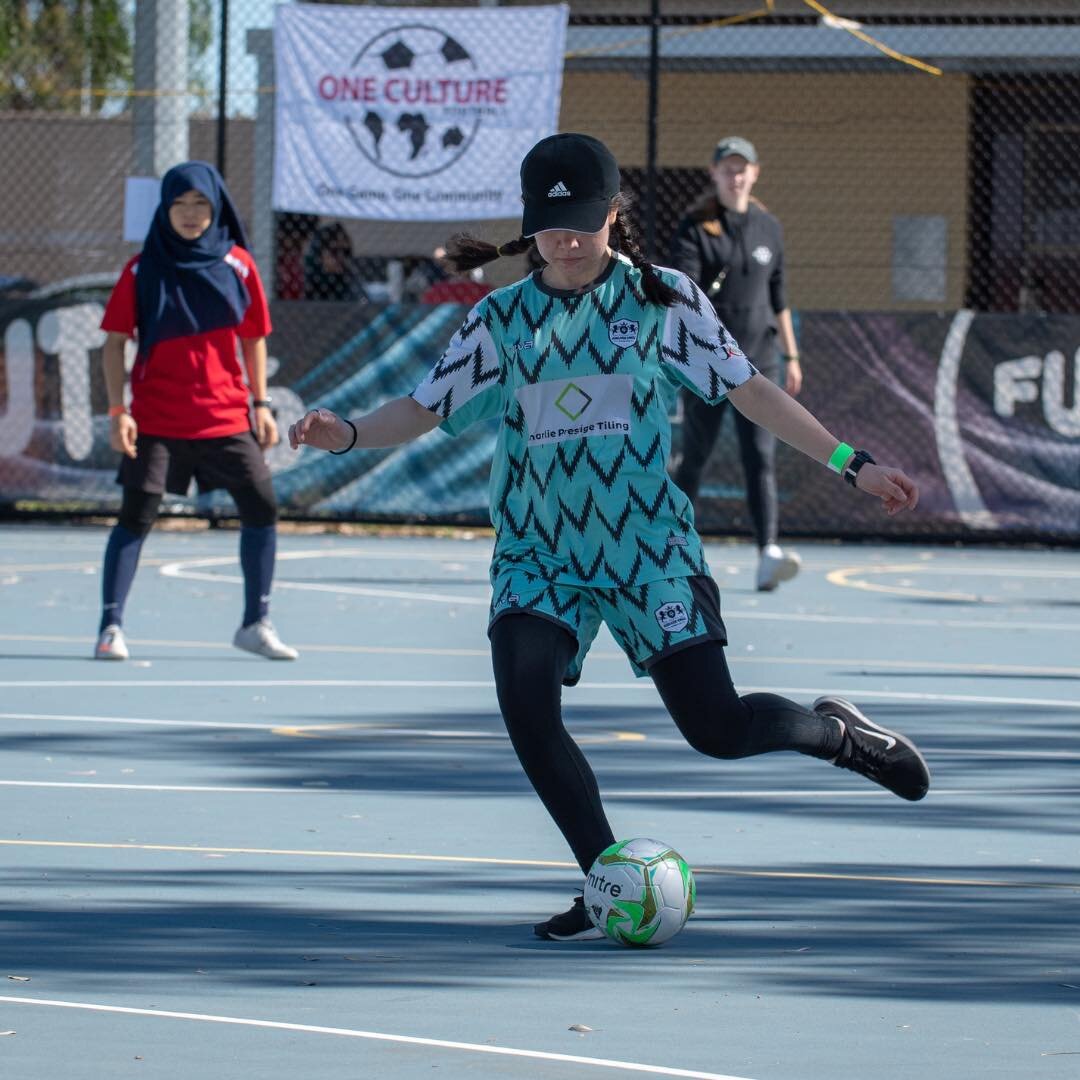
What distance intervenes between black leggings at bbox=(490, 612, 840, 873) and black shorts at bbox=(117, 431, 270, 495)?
5.14m

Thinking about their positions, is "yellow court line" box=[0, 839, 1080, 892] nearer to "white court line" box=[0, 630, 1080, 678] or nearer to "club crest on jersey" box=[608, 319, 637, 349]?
"club crest on jersey" box=[608, 319, 637, 349]

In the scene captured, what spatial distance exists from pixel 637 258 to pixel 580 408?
40cm

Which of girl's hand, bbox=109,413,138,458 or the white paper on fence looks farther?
the white paper on fence

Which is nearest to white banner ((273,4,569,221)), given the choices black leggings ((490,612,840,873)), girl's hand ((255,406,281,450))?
girl's hand ((255,406,281,450))

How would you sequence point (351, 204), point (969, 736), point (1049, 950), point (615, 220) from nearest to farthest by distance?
point (1049, 950) < point (615, 220) < point (969, 736) < point (351, 204)

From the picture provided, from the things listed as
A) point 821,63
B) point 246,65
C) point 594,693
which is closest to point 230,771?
point 594,693

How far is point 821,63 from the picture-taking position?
23078 millimetres

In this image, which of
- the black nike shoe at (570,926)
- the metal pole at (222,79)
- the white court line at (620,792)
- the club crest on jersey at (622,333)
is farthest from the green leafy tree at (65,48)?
the black nike shoe at (570,926)

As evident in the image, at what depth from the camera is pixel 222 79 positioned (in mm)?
18203

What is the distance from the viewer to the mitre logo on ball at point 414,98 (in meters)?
17.6

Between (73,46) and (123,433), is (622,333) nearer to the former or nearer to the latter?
(123,433)

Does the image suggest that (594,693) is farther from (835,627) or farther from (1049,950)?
(1049,950)

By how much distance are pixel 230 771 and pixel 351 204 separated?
1049 cm

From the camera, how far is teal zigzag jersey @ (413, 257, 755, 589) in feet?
17.7
